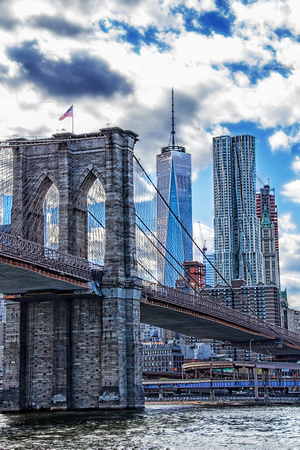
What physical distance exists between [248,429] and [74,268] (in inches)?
952

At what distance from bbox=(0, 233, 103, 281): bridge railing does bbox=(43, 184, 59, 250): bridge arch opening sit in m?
7.89

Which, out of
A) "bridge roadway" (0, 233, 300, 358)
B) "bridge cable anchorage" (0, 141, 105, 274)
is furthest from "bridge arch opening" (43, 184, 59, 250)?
"bridge roadway" (0, 233, 300, 358)

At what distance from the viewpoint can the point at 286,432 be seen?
184 feet

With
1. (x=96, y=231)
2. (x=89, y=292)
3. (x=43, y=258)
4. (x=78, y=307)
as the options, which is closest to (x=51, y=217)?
(x=96, y=231)

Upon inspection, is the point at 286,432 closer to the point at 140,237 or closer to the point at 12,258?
the point at 12,258

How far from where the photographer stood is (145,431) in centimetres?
5591

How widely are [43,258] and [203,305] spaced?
136 feet

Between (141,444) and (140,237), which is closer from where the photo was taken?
(141,444)

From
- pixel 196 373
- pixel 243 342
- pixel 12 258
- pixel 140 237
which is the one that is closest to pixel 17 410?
pixel 12 258

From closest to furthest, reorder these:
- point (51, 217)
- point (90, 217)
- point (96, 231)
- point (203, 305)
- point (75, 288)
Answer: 1. point (75, 288)
2. point (96, 231)
3. point (51, 217)
4. point (90, 217)
5. point (203, 305)

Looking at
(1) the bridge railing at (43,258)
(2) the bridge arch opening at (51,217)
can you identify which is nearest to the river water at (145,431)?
(1) the bridge railing at (43,258)

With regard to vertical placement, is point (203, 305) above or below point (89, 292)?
above

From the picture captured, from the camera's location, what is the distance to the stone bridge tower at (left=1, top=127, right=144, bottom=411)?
76.2 m

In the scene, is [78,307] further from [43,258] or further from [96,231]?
[43,258]
